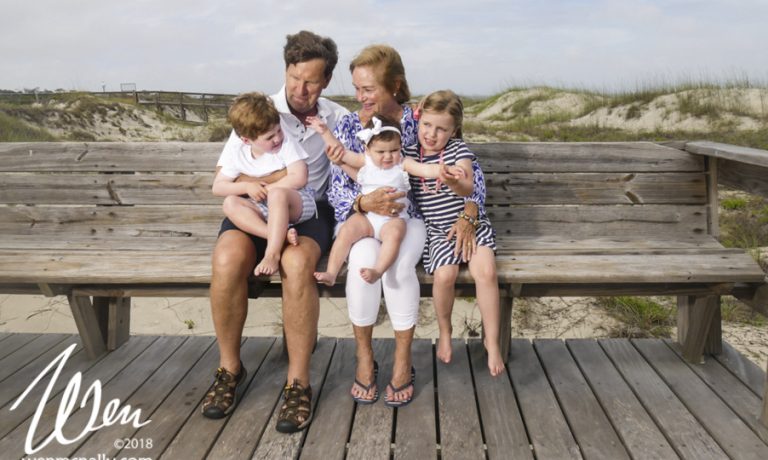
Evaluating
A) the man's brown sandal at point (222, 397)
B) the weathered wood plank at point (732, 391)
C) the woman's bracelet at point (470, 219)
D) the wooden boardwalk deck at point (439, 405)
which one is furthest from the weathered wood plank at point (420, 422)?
the weathered wood plank at point (732, 391)

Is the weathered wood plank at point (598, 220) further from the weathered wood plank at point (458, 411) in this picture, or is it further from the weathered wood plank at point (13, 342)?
the weathered wood plank at point (13, 342)

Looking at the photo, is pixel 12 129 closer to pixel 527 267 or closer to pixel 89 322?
pixel 89 322

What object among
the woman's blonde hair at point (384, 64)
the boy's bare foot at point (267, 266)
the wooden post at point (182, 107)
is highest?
the wooden post at point (182, 107)

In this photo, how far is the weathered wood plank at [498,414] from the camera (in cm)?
266

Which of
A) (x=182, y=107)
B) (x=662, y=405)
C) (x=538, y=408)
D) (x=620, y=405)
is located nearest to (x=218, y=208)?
(x=538, y=408)

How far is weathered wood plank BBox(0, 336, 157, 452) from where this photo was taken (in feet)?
9.25

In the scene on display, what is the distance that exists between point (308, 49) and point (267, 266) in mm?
1087

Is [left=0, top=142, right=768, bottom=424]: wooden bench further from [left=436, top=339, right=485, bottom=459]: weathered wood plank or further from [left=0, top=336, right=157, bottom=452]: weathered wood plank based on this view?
[left=436, top=339, right=485, bottom=459]: weathered wood plank

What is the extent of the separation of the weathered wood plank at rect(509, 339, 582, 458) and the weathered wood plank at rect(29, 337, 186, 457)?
69.5 inches

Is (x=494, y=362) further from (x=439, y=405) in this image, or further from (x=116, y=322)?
(x=116, y=322)

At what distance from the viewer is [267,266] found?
2.84 metres

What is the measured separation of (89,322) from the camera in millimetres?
3568

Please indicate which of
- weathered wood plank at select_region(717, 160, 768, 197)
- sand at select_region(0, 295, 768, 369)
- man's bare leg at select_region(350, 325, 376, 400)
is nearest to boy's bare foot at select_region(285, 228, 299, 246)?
man's bare leg at select_region(350, 325, 376, 400)

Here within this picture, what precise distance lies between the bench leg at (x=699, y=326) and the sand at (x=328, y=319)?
1746mm
